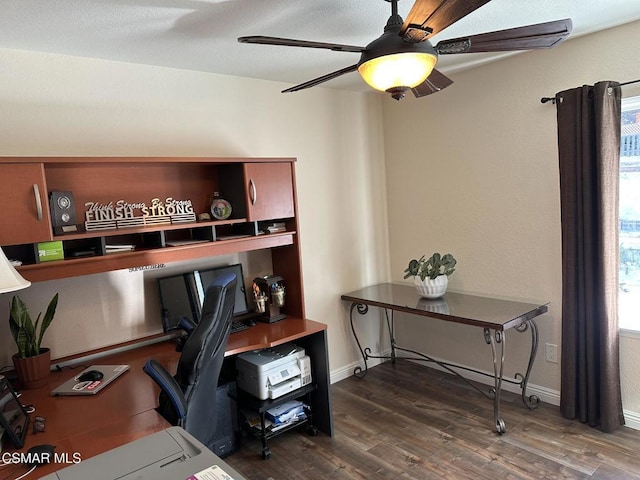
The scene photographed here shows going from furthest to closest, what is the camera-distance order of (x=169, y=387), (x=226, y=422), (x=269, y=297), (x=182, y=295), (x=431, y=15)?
(x=269, y=297) → (x=182, y=295) → (x=226, y=422) → (x=169, y=387) → (x=431, y=15)

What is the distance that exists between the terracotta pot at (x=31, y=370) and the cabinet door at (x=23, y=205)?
0.60m

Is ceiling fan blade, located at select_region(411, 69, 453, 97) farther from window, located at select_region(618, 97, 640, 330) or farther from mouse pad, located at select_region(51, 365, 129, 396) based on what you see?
mouse pad, located at select_region(51, 365, 129, 396)

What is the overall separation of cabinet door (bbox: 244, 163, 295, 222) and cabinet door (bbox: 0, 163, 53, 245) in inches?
→ 42.8

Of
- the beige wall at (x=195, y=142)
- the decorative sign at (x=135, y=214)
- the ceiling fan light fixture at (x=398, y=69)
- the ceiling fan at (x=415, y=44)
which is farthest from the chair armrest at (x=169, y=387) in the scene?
the ceiling fan light fixture at (x=398, y=69)

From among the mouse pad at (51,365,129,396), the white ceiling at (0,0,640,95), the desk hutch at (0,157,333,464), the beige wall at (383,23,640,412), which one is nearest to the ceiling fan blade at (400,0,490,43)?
the white ceiling at (0,0,640,95)

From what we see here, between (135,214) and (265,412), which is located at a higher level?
(135,214)

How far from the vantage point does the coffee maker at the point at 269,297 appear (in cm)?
298

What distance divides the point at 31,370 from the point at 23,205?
0.81m

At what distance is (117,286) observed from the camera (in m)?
2.61

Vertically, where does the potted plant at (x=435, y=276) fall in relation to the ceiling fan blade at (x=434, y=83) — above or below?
below

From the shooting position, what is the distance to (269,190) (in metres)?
2.81

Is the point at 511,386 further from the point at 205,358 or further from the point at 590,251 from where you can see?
the point at 205,358

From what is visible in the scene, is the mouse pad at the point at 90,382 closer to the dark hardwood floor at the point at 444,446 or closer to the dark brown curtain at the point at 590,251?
the dark hardwood floor at the point at 444,446

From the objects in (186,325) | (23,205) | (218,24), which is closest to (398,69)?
(218,24)
